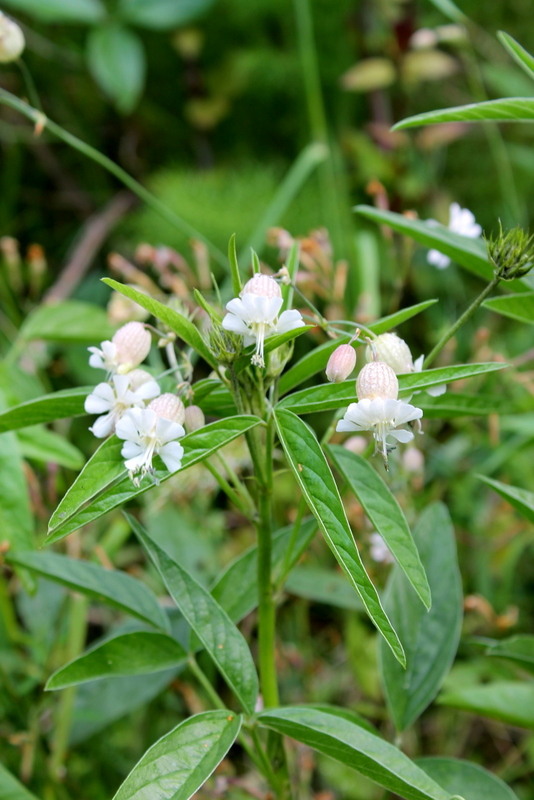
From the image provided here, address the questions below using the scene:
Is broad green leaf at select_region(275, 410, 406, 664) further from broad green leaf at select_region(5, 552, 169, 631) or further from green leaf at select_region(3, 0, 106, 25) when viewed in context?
green leaf at select_region(3, 0, 106, 25)

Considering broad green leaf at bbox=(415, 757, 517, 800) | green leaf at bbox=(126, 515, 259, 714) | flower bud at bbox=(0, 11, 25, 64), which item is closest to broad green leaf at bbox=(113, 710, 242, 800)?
green leaf at bbox=(126, 515, 259, 714)

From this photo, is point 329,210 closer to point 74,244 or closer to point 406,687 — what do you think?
point 74,244

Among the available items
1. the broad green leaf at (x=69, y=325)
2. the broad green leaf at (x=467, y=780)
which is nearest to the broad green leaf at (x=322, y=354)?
the broad green leaf at (x=467, y=780)

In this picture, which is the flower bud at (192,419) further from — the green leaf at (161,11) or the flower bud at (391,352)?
the green leaf at (161,11)

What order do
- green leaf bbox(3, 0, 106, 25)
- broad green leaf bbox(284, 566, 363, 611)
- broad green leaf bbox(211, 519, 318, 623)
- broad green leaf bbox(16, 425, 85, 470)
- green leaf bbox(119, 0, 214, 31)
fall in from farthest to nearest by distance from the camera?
1. green leaf bbox(119, 0, 214, 31)
2. green leaf bbox(3, 0, 106, 25)
3. broad green leaf bbox(284, 566, 363, 611)
4. broad green leaf bbox(16, 425, 85, 470)
5. broad green leaf bbox(211, 519, 318, 623)

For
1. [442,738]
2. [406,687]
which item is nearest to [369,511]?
[406,687]
